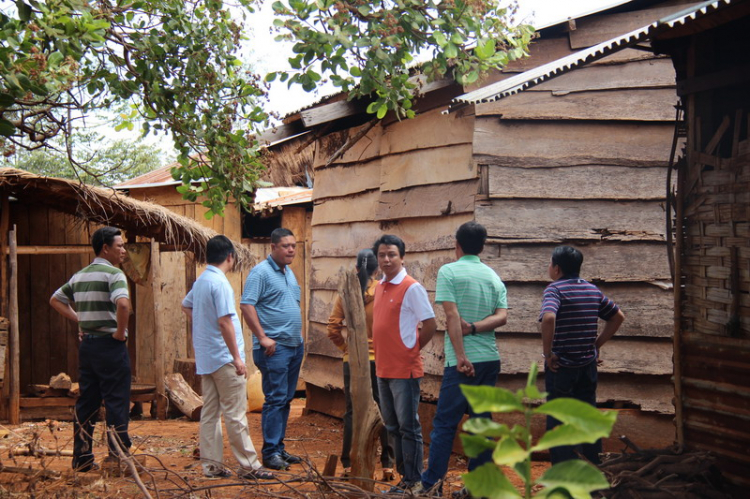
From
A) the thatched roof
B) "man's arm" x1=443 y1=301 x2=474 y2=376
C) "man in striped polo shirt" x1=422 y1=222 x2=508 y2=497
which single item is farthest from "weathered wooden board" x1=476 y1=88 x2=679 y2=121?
the thatched roof

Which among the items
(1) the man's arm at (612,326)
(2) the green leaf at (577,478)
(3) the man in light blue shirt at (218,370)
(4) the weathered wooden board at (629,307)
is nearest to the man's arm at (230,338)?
(3) the man in light blue shirt at (218,370)

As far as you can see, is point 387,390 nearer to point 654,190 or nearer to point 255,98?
point 255,98

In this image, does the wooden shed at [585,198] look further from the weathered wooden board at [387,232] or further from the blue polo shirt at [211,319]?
the blue polo shirt at [211,319]

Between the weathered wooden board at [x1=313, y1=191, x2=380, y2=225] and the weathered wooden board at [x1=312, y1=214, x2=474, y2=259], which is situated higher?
the weathered wooden board at [x1=313, y1=191, x2=380, y2=225]

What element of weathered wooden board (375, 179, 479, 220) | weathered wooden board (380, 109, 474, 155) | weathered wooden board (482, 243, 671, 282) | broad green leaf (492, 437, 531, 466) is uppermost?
weathered wooden board (380, 109, 474, 155)

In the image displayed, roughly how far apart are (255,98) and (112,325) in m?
2.22

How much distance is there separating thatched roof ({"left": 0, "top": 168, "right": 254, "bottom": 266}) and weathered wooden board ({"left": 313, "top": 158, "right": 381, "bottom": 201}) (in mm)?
1587

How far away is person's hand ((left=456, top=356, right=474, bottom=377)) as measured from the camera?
16.3 ft

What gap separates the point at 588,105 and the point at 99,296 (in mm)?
4617

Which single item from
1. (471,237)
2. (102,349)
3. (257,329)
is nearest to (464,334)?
(471,237)

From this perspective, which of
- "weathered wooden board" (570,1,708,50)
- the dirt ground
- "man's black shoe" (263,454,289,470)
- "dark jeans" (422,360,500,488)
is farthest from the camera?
"weathered wooden board" (570,1,708,50)

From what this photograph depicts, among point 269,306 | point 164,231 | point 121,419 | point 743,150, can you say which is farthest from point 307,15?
point 164,231

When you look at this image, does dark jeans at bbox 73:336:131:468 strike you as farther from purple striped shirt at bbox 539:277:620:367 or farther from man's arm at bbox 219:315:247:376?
Result: purple striped shirt at bbox 539:277:620:367

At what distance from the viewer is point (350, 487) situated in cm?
410
